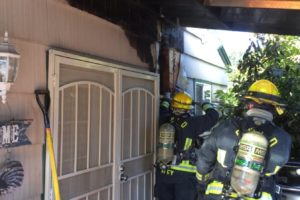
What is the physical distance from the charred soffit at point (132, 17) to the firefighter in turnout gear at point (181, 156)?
0.82 m

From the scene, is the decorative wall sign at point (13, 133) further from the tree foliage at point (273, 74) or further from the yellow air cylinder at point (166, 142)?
the tree foliage at point (273, 74)

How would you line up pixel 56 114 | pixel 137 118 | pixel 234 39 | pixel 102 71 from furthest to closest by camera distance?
pixel 234 39
pixel 137 118
pixel 102 71
pixel 56 114

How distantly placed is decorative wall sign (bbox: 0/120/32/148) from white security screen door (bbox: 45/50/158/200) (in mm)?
416

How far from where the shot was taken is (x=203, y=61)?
945 cm

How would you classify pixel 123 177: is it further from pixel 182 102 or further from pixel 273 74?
pixel 273 74

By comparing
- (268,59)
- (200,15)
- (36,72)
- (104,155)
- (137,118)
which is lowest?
(104,155)

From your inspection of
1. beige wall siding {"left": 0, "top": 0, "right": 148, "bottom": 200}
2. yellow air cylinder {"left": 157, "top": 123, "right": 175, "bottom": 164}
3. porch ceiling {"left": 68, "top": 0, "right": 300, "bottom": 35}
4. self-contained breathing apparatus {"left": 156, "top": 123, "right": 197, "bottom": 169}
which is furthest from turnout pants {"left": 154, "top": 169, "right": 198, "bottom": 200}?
beige wall siding {"left": 0, "top": 0, "right": 148, "bottom": 200}

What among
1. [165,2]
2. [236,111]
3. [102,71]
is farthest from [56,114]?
[236,111]

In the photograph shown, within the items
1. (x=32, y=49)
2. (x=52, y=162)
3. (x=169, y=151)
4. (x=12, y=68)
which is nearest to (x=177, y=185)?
(x=169, y=151)

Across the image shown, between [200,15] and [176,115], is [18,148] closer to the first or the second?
[176,115]

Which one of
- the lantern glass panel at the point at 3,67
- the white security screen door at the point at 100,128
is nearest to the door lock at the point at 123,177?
the white security screen door at the point at 100,128

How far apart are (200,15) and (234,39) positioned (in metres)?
6.69

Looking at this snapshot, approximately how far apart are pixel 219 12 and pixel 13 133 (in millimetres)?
4053

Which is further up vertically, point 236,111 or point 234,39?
point 234,39
